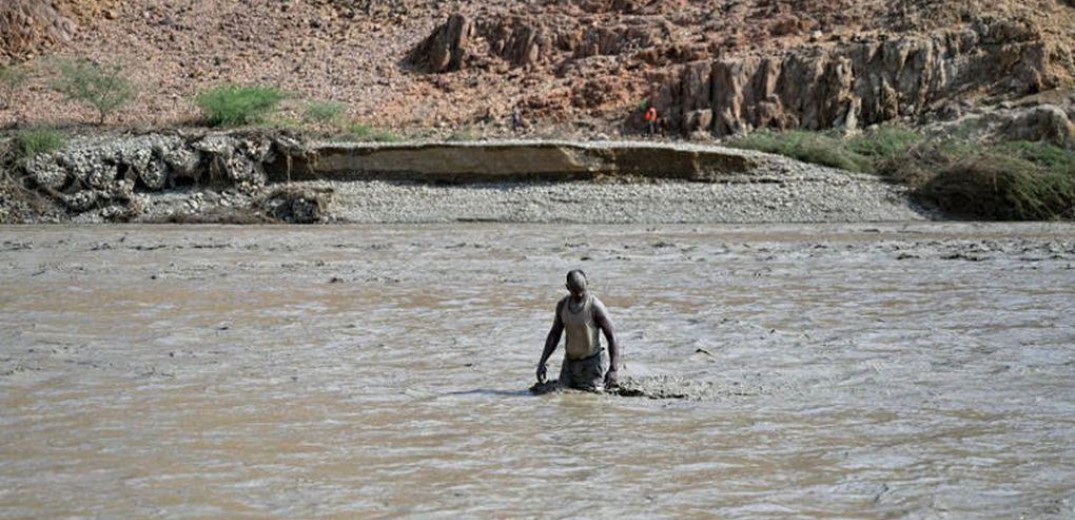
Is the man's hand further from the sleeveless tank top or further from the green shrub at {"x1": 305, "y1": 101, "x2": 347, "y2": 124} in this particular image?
the green shrub at {"x1": 305, "y1": 101, "x2": 347, "y2": 124}

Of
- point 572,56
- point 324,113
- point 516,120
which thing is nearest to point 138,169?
point 324,113

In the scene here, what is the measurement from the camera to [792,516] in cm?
631

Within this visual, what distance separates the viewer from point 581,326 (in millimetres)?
8680

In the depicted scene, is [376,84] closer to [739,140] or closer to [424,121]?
[424,121]

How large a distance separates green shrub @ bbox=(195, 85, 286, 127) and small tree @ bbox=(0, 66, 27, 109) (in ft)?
Result: 21.9

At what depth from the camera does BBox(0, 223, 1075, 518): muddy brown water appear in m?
6.70

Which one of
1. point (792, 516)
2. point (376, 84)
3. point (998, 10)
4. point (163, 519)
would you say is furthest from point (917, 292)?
point (376, 84)

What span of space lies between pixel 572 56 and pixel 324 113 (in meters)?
7.57

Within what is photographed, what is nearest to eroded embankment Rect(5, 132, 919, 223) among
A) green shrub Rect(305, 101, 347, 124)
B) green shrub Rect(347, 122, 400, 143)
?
green shrub Rect(347, 122, 400, 143)

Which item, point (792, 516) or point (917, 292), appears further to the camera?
point (917, 292)

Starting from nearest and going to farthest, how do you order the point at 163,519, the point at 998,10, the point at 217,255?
1. the point at 163,519
2. the point at 217,255
3. the point at 998,10

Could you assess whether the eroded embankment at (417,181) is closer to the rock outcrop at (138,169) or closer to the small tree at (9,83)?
the rock outcrop at (138,169)

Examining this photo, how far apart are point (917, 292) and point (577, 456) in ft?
27.4

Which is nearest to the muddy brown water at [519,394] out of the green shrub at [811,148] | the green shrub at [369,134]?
the green shrub at [811,148]
